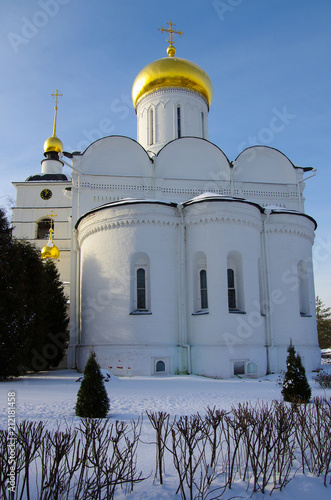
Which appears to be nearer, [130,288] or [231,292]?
[130,288]

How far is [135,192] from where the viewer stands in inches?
615

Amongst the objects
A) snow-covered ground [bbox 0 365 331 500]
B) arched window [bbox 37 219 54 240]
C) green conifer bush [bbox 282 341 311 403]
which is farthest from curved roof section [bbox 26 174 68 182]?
green conifer bush [bbox 282 341 311 403]

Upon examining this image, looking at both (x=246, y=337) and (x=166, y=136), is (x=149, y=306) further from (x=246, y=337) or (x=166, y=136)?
(x=166, y=136)

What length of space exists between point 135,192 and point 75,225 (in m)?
2.46

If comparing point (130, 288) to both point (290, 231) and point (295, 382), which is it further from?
point (295, 382)

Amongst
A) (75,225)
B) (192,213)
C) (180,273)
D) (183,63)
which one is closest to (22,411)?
(180,273)

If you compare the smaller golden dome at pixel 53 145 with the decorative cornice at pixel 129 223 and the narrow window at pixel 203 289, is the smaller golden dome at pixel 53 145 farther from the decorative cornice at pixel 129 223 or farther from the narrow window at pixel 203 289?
the narrow window at pixel 203 289

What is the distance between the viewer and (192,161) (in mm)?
16359

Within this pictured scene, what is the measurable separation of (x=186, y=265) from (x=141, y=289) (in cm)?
157

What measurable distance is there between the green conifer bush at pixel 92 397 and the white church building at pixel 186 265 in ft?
20.1

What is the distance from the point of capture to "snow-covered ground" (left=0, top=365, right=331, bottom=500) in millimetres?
3617

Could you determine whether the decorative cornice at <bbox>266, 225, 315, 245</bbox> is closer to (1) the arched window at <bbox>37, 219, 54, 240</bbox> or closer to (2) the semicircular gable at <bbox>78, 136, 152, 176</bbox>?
(2) the semicircular gable at <bbox>78, 136, 152, 176</bbox>

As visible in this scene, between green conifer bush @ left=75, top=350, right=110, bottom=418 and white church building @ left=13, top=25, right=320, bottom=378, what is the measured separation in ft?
20.1

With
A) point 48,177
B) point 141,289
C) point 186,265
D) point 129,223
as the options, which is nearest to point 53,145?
point 48,177
